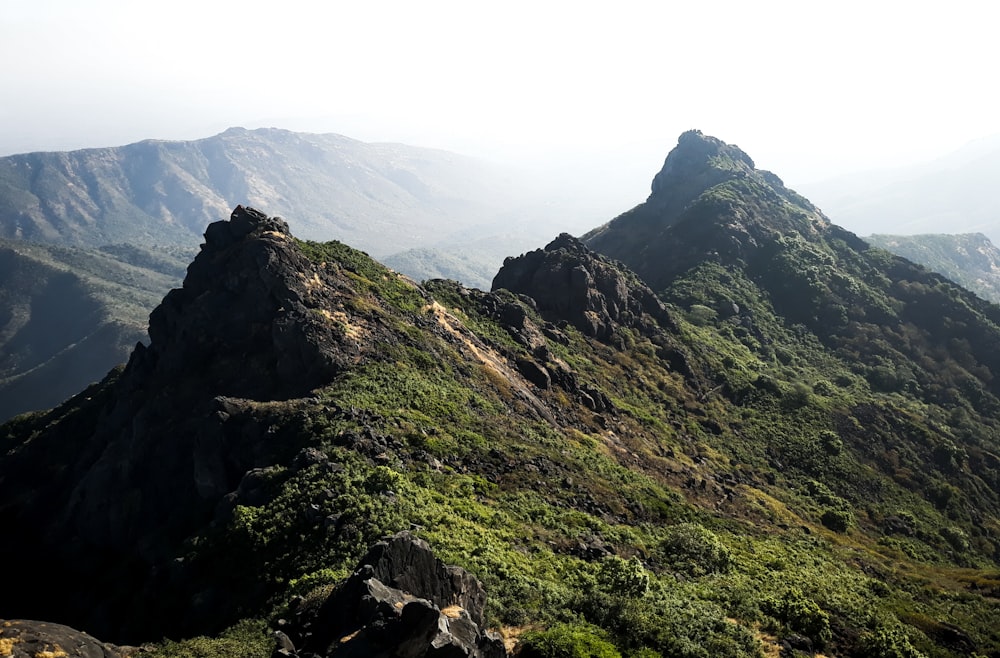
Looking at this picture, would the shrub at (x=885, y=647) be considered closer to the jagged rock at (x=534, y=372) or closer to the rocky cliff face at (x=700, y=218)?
the jagged rock at (x=534, y=372)

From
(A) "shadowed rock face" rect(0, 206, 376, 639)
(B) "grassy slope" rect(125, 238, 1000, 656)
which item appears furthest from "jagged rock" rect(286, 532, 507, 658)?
(A) "shadowed rock face" rect(0, 206, 376, 639)

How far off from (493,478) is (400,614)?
2531 centimetres

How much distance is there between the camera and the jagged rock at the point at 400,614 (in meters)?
18.6

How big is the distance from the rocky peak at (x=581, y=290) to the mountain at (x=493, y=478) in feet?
→ 1.51

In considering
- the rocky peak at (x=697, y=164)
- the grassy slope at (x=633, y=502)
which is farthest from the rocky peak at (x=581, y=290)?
the rocky peak at (x=697, y=164)

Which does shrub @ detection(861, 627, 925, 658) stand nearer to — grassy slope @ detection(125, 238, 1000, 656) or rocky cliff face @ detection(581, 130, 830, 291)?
grassy slope @ detection(125, 238, 1000, 656)

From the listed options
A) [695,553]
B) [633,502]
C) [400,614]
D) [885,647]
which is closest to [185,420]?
[633,502]

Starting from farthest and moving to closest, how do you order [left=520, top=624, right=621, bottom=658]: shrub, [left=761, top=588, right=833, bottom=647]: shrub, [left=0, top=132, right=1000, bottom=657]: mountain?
1. [left=761, top=588, right=833, bottom=647]: shrub
2. [left=0, top=132, right=1000, bottom=657]: mountain
3. [left=520, top=624, right=621, bottom=658]: shrub

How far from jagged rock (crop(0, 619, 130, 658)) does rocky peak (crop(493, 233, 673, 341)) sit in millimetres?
71106

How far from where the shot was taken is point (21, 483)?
203 feet

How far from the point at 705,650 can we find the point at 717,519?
28.6 meters

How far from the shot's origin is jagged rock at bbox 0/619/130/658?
21156mm

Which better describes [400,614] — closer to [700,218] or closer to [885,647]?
[885,647]

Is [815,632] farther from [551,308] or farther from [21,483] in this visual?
[21,483]
